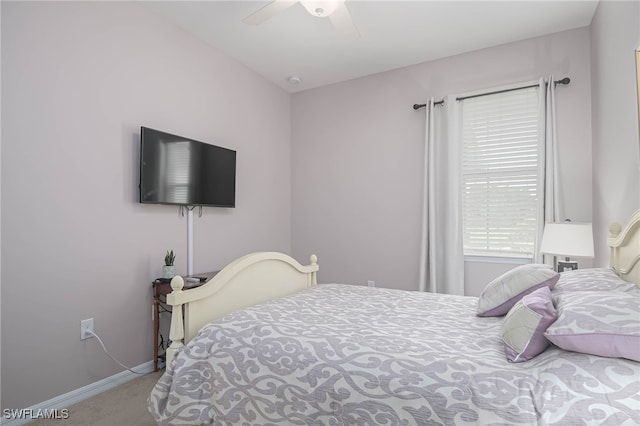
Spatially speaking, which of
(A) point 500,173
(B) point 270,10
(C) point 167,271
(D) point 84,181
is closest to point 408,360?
(C) point 167,271

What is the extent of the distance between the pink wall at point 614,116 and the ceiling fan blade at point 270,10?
178 centimetres

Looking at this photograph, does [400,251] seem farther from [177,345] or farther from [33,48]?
[33,48]

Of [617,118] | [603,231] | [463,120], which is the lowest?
[603,231]

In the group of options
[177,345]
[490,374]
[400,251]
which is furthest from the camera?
[400,251]

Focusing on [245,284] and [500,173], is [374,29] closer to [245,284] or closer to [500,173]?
[500,173]

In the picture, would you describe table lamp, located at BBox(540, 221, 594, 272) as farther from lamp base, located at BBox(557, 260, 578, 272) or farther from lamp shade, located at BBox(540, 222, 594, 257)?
lamp base, located at BBox(557, 260, 578, 272)

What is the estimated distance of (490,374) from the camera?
3.58 ft

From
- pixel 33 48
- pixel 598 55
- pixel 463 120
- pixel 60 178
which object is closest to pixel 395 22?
pixel 463 120

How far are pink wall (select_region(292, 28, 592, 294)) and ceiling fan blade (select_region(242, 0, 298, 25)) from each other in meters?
1.85

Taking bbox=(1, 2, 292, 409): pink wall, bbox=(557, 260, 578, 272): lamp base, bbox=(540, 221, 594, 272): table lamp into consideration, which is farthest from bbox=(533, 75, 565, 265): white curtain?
bbox=(1, 2, 292, 409): pink wall

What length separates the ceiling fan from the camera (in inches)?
Answer: 80.9

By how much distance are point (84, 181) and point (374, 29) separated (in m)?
2.46

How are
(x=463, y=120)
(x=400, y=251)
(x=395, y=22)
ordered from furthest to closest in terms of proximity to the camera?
1. (x=400, y=251)
2. (x=463, y=120)
3. (x=395, y=22)

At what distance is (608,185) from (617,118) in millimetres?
480
